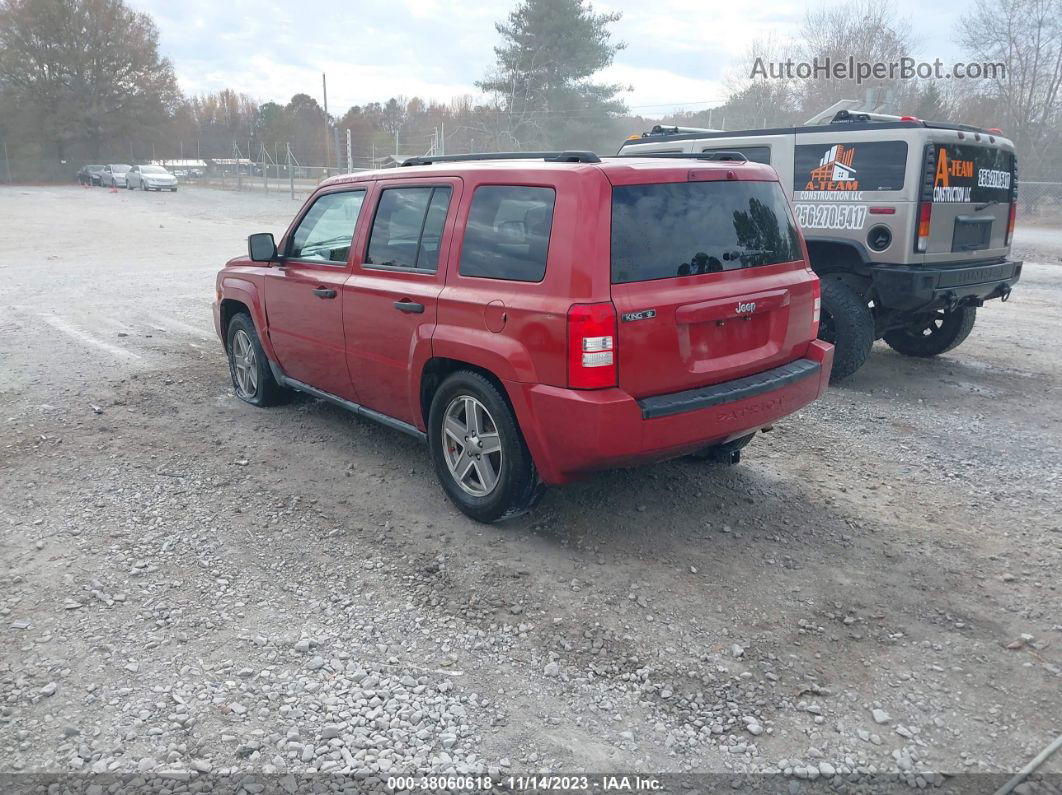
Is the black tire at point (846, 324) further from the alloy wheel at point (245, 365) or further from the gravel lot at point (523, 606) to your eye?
the alloy wheel at point (245, 365)

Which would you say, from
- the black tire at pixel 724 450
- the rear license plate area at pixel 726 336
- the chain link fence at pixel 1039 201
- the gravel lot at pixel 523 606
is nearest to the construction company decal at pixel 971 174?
the gravel lot at pixel 523 606

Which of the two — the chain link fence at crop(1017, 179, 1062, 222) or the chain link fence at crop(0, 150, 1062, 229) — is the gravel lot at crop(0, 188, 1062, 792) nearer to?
the chain link fence at crop(1017, 179, 1062, 222)

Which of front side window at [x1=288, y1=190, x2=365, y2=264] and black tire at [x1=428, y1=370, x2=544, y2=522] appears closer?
black tire at [x1=428, y1=370, x2=544, y2=522]

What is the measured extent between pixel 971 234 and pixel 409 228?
16.1 ft

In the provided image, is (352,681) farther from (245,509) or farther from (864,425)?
(864,425)

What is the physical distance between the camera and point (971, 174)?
6.84m

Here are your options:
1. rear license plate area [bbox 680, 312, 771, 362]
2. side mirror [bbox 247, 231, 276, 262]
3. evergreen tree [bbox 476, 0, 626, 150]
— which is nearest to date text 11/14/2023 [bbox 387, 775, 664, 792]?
rear license plate area [bbox 680, 312, 771, 362]

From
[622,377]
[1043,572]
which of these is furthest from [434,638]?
[1043,572]

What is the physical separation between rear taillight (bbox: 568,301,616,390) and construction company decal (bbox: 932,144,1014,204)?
426cm

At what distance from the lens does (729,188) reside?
4180 mm

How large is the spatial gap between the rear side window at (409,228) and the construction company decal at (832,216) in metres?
3.50

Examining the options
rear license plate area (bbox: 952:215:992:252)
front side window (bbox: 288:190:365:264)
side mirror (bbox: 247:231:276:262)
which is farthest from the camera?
rear license plate area (bbox: 952:215:992:252)

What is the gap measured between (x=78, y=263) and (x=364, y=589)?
1381 cm

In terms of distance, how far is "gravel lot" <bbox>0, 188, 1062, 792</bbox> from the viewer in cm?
280
